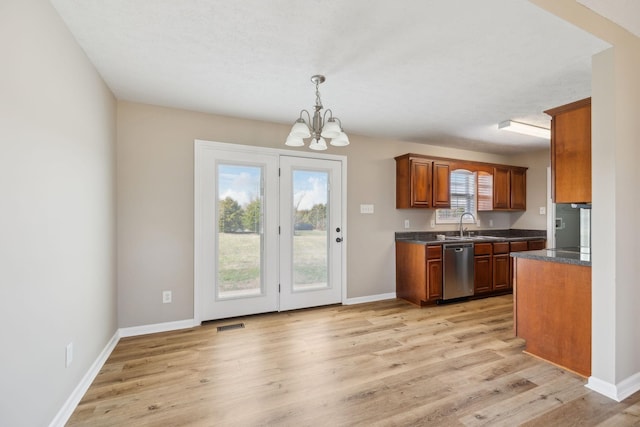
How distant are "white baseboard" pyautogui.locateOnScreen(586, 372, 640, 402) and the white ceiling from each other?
7.57 feet

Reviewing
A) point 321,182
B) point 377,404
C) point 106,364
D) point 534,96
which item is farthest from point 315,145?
point 106,364

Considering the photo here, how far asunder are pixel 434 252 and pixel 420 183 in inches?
40.4

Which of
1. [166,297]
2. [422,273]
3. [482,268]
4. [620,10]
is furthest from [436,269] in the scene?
[166,297]

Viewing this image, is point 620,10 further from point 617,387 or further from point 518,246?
point 518,246

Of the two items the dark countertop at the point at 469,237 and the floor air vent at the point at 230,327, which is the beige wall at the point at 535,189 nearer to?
the dark countertop at the point at 469,237

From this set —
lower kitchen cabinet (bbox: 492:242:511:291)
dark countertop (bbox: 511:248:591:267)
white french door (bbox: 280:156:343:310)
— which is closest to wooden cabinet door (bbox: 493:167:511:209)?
lower kitchen cabinet (bbox: 492:242:511:291)

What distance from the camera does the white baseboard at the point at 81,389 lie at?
1706 mm

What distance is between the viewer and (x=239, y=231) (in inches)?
137

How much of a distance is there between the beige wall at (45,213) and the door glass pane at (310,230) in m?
2.08

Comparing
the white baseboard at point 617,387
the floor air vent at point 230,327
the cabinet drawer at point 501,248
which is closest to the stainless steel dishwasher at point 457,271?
the cabinet drawer at point 501,248

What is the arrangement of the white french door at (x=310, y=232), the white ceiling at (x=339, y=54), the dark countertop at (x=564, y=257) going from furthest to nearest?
1. the white french door at (x=310, y=232)
2. the dark countertop at (x=564, y=257)
3. the white ceiling at (x=339, y=54)

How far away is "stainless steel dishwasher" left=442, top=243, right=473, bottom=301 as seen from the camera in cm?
405

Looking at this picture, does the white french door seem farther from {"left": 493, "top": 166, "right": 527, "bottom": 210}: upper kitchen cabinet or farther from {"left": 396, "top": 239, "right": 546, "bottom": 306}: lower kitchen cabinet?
{"left": 493, "top": 166, "right": 527, "bottom": 210}: upper kitchen cabinet

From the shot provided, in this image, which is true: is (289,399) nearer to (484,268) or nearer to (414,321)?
(414,321)
